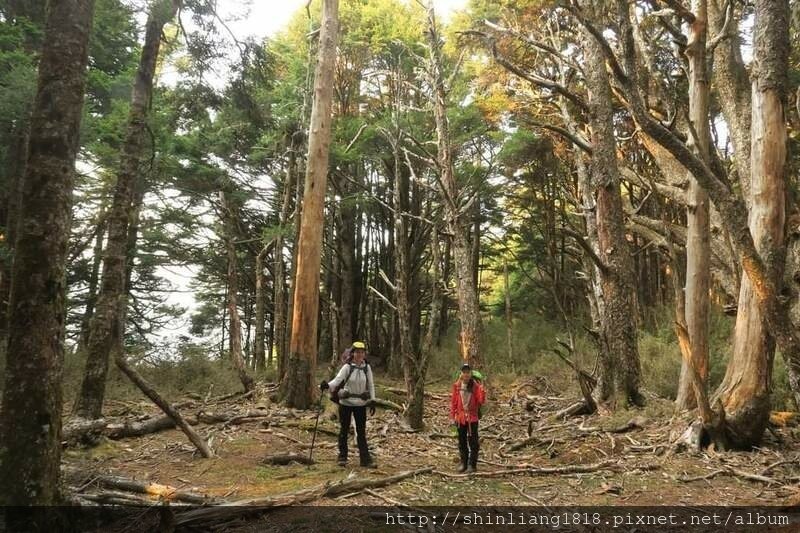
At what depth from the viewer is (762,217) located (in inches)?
232

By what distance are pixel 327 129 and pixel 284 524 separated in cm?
949

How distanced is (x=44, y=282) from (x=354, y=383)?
426 centimetres

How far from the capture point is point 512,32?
32.2ft

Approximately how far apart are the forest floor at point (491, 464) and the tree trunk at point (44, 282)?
1.73 meters

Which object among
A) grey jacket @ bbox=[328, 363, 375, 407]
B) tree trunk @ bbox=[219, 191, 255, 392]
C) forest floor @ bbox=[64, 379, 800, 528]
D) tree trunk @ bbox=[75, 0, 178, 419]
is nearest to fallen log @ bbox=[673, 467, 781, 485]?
forest floor @ bbox=[64, 379, 800, 528]

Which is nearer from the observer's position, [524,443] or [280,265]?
[524,443]

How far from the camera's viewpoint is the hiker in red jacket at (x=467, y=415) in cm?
702

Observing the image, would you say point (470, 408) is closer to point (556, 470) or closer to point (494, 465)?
point (494, 465)

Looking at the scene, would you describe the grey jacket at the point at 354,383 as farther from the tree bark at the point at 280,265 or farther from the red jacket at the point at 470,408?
the tree bark at the point at 280,265

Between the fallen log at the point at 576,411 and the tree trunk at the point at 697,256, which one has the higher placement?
the tree trunk at the point at 697,256

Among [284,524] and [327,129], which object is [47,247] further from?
[327,129]

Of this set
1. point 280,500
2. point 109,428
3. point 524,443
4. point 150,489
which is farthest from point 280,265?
point 280,500

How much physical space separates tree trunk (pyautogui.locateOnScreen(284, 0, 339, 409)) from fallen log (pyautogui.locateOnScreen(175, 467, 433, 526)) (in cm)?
542

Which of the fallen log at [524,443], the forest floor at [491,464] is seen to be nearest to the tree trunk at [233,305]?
the forest floor at [491,464]
